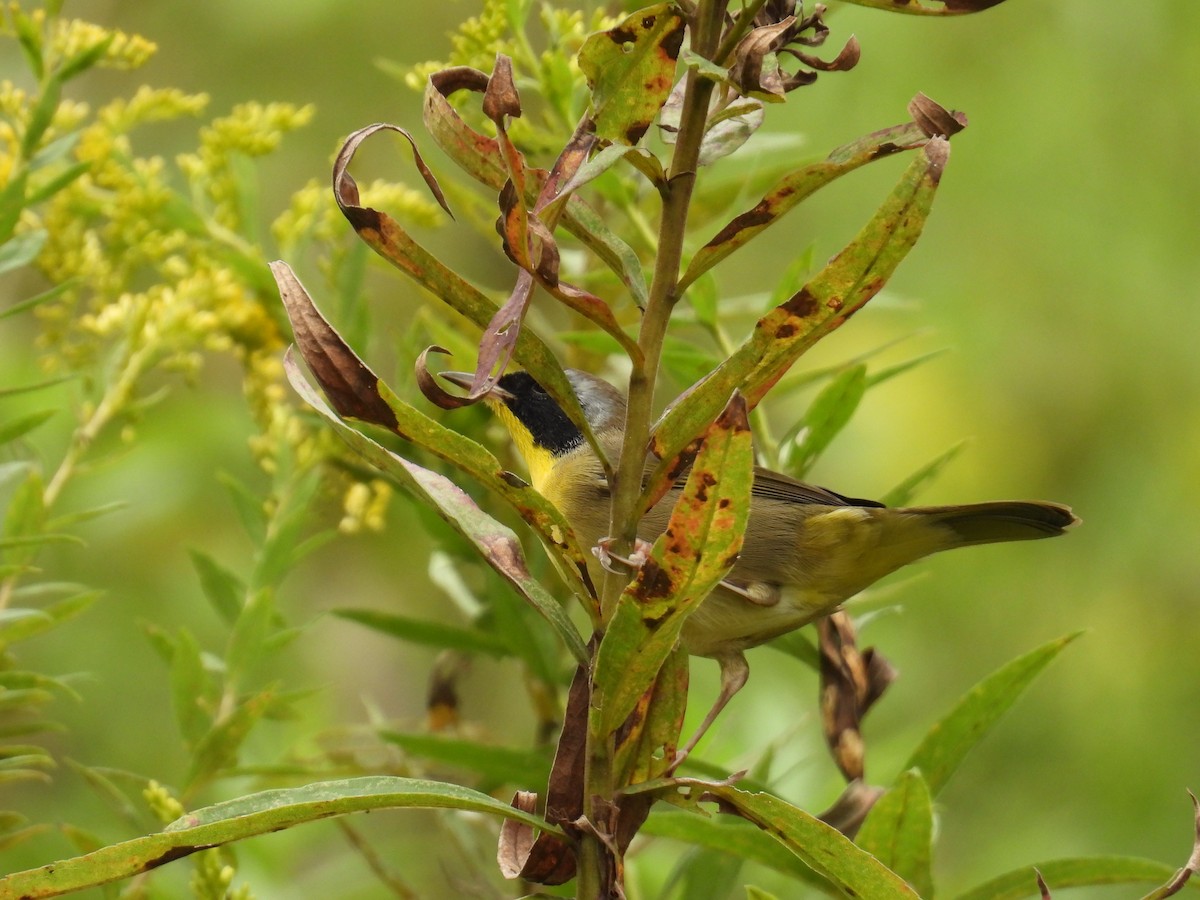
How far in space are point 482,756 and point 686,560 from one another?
0.90m

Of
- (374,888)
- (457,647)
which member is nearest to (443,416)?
(457,647)

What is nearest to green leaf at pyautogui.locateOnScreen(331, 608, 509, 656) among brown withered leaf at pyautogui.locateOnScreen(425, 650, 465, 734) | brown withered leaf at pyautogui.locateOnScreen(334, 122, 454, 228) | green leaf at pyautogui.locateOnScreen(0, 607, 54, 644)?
brown withered leaf at pyautogui.locateOnScreen(425, 650, 465, 734)

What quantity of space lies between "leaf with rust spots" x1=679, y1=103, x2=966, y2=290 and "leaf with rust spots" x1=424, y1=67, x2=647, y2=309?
0.24 feet

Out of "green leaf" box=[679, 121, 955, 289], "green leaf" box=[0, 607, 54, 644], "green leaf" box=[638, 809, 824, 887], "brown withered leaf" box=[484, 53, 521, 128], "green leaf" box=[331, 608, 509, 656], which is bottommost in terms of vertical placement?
"green leaf" box=[638, 809, 824, 887]

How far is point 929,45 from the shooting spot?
4914 mm

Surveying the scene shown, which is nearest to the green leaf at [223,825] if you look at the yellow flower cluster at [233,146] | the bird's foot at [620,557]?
the bird's foot at [620,557]

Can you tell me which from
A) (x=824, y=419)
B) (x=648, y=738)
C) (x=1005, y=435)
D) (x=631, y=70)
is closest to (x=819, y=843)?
(x=648, y=738)

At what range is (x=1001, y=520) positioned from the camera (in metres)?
2.20

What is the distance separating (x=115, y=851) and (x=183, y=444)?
2.43 metres

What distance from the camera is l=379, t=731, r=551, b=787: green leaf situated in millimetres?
1817

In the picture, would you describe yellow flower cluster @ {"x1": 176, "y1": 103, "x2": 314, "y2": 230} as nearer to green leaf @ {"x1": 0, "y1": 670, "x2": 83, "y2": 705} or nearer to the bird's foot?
green leaf @ {"x1": 0, "y1": 670, "x2": 83, "y2": 705}

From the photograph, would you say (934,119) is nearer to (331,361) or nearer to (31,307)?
(331,361)

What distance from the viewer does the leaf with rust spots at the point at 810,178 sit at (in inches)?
43.4

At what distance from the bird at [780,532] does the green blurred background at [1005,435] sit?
31.8 inches
